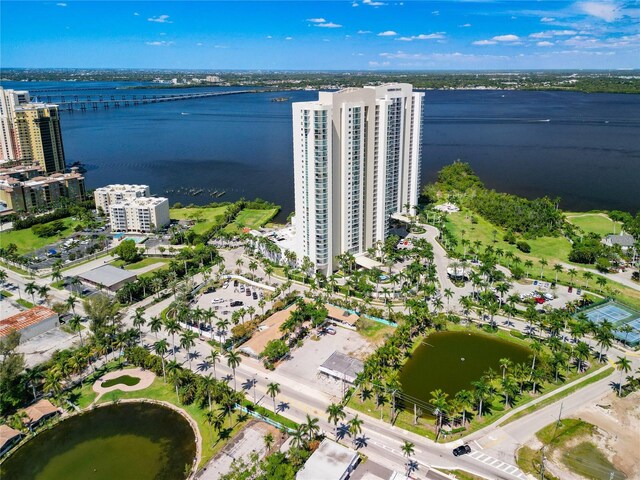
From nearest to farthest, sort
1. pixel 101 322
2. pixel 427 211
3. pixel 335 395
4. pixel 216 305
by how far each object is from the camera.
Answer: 1. pixel 335 395
2. pixel 101 322
3. pixel 216 305
4. pixel 427 211

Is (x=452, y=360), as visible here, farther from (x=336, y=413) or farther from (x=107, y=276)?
(x=107, y=276)

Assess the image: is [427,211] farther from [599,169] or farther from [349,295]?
[599,169]

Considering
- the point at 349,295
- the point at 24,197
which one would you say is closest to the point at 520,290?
the point at 349,295

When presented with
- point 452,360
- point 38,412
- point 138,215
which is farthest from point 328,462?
point 138,215

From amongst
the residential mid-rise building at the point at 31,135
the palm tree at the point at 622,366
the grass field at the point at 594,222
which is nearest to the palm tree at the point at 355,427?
the palm tree at the point at 622,366

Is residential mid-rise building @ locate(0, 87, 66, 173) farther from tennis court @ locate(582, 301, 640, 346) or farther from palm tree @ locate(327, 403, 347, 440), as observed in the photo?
tennis court @ locate(582, 301, 640, 346)

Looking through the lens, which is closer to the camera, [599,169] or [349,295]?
[349,295]
